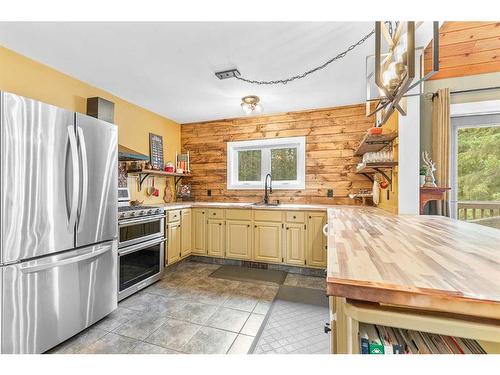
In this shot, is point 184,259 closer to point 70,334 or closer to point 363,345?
point 70,334

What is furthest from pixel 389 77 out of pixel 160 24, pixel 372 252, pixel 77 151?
pixel 77 151

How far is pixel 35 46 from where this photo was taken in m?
2.02

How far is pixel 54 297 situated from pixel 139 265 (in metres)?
0.97

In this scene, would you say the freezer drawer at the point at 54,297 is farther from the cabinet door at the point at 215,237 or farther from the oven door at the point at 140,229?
the cabinet door at the point at 215,237

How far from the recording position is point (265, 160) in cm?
408

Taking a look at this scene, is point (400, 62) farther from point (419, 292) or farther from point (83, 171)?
A: point (83, 171)

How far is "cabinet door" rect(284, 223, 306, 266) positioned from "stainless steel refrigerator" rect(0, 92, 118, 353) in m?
2.15

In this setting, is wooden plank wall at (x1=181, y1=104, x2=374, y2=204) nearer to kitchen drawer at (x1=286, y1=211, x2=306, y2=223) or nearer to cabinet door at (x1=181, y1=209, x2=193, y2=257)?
kitchen drawer at (x1=286, y1=211, x2=306, y2=223)

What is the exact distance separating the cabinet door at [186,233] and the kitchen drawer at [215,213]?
0.33m

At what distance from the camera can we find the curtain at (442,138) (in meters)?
2.30

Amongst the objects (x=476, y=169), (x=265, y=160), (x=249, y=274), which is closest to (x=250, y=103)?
(x=265, y=160)

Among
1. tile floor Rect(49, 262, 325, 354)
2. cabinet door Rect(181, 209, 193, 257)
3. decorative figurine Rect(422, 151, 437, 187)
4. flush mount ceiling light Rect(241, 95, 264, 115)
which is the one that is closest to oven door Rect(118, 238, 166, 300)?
tile floor Rect(49, 262, 325, 354)

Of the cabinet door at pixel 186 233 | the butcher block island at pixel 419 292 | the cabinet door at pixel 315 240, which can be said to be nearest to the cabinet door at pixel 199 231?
the cabinet door at pixel 186 233
